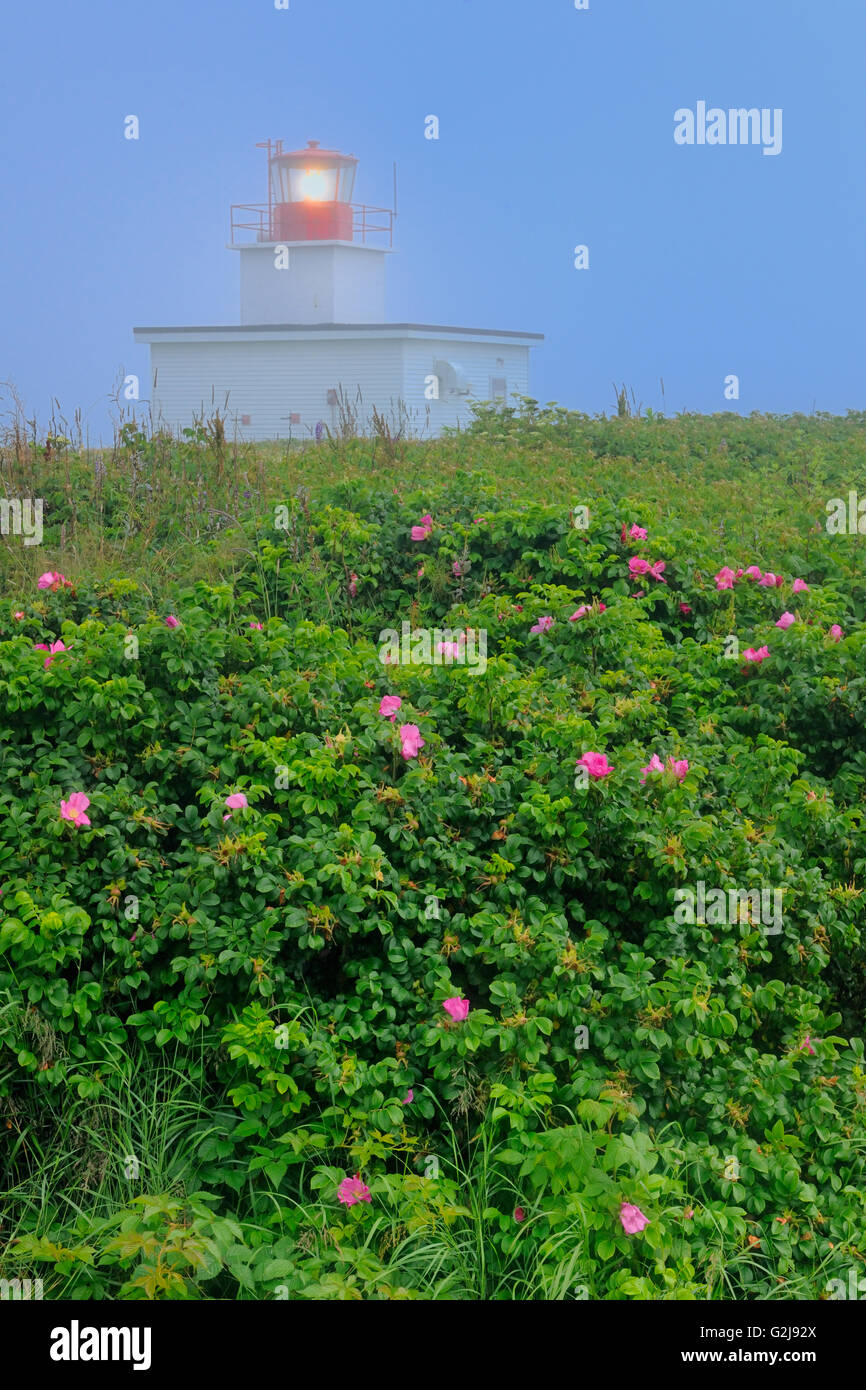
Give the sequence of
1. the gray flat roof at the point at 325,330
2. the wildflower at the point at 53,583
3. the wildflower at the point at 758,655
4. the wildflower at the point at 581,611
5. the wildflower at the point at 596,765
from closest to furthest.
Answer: the wildflower at the point at 596,765 < the wildflower at the point at 53,583 < the wildflower at the point at 581,611 < the wildflower at the point at 758,655 < the gray flat roof at the point at 325,330

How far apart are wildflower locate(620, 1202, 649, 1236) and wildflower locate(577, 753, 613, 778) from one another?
156 centimetres

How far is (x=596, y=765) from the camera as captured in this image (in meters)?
4.29

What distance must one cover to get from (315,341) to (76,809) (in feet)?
96.0

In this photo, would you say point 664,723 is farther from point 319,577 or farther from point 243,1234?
point 243,1234

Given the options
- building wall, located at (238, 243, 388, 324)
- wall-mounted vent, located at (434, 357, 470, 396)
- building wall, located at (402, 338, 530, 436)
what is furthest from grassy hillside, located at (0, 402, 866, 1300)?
building wall, located at (238, 243, 388, 324)

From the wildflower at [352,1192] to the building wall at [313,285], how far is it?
3269 centimetres

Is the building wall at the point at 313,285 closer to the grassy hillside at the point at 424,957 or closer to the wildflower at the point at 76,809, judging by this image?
the grassy hillside at the point at 424,957

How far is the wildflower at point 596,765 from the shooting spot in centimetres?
428

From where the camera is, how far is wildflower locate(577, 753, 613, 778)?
4.28m

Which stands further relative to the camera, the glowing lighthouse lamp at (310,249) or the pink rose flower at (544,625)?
the glowing lighthouse lamp at (310,249)

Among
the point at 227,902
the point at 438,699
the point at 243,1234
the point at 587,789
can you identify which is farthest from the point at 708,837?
the point at 243,1234

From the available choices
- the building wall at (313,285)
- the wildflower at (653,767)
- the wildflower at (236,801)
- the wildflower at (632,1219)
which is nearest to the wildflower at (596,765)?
the wildflower at (653,767)

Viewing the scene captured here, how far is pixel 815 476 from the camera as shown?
10.4m

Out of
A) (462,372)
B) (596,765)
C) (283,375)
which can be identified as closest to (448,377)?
(462,372)
